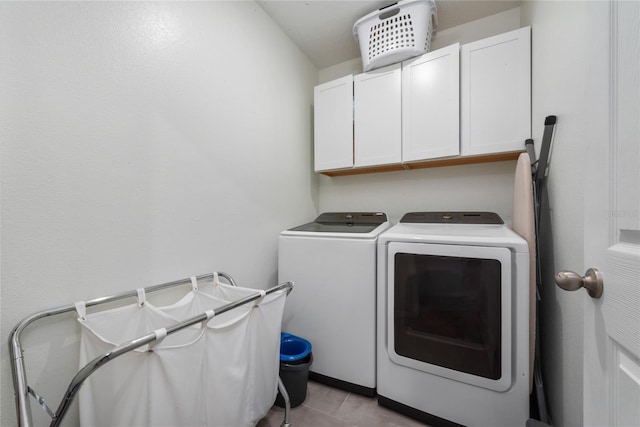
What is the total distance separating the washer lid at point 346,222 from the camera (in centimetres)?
171

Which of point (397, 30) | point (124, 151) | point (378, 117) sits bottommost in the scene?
point (124, 151)

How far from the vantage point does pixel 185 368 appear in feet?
2.56

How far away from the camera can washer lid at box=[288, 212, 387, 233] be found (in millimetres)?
1713

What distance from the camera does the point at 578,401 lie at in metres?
0.90

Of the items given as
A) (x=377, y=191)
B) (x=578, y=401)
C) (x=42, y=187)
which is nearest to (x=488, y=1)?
(x=377, y=191)

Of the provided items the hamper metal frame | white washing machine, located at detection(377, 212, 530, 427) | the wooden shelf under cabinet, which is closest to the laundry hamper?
the wooden shelf under cabinet

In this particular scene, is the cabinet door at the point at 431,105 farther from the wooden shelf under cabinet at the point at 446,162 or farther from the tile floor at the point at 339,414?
the tile floor at the point at 339,414

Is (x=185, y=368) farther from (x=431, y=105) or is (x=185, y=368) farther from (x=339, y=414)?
(x=431, y=105)

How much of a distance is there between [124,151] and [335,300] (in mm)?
1305

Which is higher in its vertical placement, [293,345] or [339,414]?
[293,345]

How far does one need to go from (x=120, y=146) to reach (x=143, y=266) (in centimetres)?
51

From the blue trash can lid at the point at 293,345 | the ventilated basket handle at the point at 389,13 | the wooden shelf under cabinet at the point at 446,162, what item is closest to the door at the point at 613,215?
the wooden shelf under cabinet at the point at 446,162

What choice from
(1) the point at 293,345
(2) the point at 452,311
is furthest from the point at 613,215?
(1) the point at 293,345

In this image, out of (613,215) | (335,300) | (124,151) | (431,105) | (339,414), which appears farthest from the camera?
(431,105)
